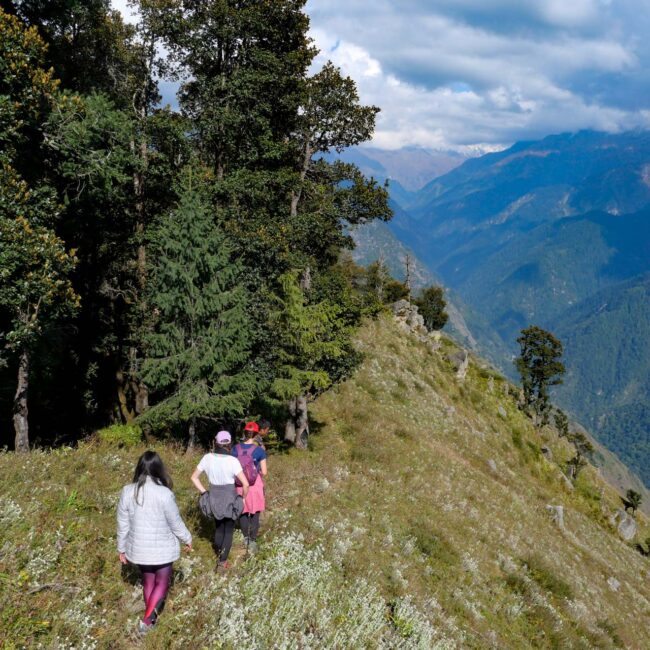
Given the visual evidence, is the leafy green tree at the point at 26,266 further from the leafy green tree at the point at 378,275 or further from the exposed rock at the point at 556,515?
the leafy green tree at the point at 378,275

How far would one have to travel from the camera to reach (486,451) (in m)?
31.6

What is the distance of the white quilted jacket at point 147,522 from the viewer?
490 cm

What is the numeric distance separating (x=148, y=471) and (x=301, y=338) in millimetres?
9456

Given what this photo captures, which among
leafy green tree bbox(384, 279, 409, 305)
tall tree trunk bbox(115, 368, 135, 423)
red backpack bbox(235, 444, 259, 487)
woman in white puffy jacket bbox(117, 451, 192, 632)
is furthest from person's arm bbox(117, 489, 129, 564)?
leafy green tree bbox(384, 279, 409, 305)

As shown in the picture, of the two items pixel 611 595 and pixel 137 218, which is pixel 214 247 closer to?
pixel 137 218

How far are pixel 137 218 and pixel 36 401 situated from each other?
7.62m

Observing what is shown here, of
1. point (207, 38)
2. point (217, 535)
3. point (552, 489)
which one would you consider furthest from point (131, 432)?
point (552, 489)

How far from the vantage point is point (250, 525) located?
25.0 feet

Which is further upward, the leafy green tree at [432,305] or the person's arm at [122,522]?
the person's arm at [122,522]

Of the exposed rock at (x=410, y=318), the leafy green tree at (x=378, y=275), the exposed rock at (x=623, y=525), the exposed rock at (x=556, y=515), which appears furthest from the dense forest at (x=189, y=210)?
the leafy green tree at (x=378, y=275)

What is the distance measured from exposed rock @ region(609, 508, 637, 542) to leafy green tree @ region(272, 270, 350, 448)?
50.0m

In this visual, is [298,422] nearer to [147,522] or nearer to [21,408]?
[21,408]

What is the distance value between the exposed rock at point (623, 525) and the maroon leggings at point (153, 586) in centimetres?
5752

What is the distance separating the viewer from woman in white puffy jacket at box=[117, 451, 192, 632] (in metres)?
4.91
